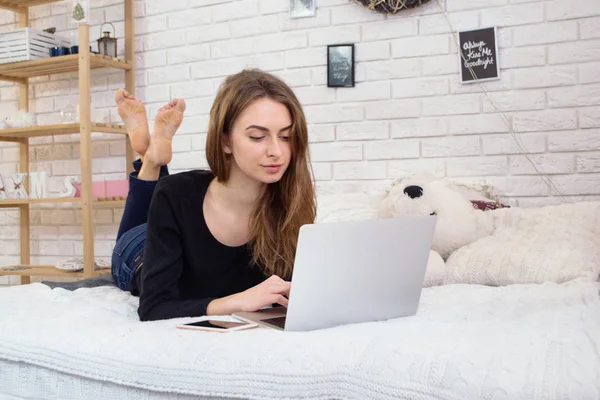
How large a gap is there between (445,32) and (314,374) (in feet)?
6.46

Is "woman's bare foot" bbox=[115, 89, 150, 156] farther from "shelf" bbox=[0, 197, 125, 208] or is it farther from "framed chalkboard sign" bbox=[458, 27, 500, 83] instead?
"framed chalkboard sign" bbox=[458, 27, 500, 83]

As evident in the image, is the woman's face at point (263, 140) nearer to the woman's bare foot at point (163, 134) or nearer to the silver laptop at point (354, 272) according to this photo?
the silver laptop at point (354, 272)

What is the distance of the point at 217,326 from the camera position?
1277 mm

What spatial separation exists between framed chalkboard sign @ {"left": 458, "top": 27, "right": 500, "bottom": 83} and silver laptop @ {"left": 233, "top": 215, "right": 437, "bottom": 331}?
148 cm

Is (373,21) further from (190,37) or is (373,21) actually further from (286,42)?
(190,37)

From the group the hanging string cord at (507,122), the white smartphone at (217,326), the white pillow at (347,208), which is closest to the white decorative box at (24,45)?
the white pillow at (347,208)

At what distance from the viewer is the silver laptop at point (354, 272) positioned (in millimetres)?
1141

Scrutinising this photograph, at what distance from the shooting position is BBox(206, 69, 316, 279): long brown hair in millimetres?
1541

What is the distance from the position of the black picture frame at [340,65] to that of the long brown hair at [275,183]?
4.12 feet

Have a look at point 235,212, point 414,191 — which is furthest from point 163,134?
point 414,191

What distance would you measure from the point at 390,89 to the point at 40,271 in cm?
189

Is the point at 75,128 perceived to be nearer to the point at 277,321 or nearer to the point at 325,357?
the point at 277,321

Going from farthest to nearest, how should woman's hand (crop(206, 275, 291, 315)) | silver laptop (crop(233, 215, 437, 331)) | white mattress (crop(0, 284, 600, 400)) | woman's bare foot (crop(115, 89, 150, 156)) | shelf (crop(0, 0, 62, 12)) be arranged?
shelf (crop(0, 0, 62, 12)) → woman's bare foot (crop(115, 89, 150, 156)) → woman's hand (crop(206, 275, 291, 315)) → silver laptop (crop(233, 215, 437, 331)) → white mattress (crop(0, 284, 600, 400))

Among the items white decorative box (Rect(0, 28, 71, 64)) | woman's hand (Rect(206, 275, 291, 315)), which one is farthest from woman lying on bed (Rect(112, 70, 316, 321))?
white decorative box (Rect(0, 28, 71, 64))
